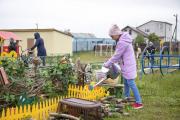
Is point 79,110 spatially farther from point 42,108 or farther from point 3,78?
point 3,78

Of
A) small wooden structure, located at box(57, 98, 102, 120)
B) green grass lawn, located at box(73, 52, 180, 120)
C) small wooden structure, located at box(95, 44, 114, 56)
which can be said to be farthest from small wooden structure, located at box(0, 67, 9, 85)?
Answer: small wooden structure, located at box(95, 44, 114, 56)

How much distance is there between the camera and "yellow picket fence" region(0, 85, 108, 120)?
570cm

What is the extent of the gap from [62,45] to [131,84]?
2814 cm

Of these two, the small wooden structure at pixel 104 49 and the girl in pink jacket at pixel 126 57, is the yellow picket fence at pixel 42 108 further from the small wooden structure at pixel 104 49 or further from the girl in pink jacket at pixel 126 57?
the small wooden structure at pixel 104 49

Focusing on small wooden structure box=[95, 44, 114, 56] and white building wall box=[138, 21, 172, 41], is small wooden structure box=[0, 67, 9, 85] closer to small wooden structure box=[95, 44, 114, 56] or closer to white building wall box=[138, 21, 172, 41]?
small wooden structure box=[95, 44, 114, 56]

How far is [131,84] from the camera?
26.2 ft

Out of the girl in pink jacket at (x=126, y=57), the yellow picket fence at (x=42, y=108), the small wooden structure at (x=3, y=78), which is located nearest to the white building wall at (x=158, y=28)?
the girl in pink jacket at (x=126, y=57)

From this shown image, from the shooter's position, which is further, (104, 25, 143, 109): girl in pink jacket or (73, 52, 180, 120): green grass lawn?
(104, 25, 143, 109): girl in pink jacket

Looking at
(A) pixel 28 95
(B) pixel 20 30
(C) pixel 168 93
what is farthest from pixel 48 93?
(B) pixel 20 30

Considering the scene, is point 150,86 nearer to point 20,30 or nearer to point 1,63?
point 1,63

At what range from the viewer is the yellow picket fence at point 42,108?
18.7ft

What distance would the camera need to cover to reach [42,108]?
636 cm

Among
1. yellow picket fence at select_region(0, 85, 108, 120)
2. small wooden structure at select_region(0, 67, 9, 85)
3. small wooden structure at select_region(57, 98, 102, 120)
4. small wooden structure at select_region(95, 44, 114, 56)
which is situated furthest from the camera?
small wooden structure at select_region(95, 44, 114, 56)

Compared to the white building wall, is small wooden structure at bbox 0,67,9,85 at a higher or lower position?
lower
